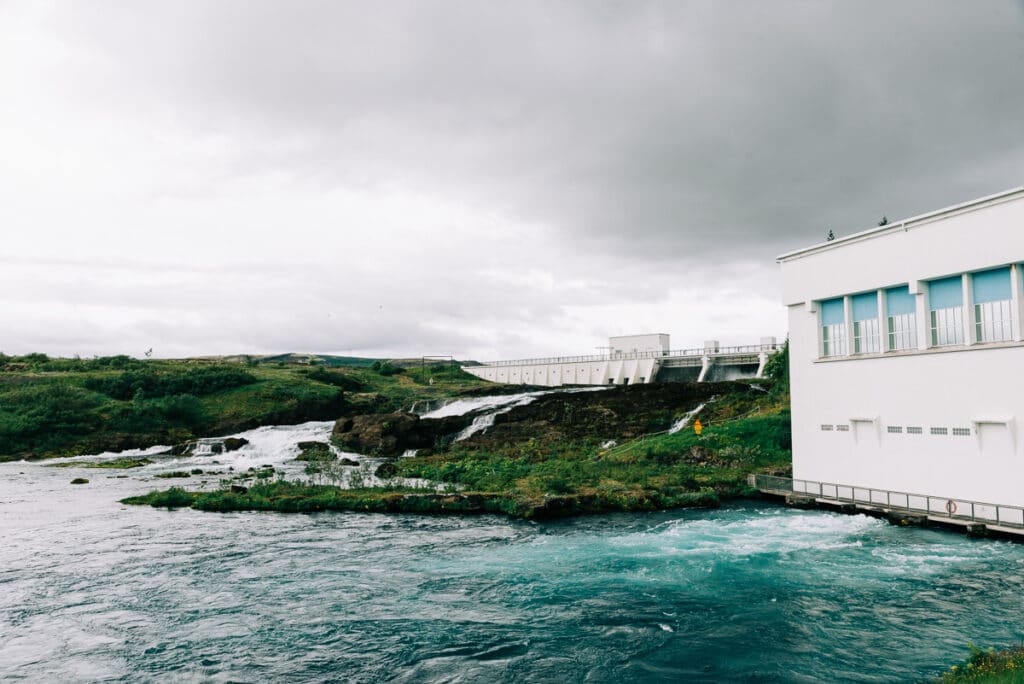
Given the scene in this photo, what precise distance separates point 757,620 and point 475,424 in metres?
41.2

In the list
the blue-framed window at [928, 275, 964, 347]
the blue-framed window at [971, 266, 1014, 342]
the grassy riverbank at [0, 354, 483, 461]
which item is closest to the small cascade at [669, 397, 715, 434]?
the blue-framed window at [928, 275, 964, 347]

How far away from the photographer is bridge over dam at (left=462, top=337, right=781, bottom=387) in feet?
241

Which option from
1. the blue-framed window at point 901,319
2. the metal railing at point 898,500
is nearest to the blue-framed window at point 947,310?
the blue-framed window at point 901,319

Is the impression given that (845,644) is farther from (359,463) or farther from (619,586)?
(359,463)

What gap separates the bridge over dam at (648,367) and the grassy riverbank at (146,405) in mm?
16350

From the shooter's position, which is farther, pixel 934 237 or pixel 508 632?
pixel 934 237

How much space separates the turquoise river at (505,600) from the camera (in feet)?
45.4

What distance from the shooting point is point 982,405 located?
23406 mm

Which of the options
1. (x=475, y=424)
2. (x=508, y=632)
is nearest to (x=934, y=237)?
(x=508, y=632)

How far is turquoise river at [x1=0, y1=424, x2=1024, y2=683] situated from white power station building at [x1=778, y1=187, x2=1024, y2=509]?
2677 millimetres

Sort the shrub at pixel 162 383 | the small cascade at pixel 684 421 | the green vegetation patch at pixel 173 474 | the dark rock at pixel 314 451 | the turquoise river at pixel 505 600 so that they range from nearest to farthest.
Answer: the turquoise river at pixel 505 600
the green vegetation patch at pixel 173 474
the small cascade at pixel 684 421
the dark rock at pixel 314 451
the shrub at pixel 162 383

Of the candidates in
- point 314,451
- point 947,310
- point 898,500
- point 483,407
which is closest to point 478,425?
point 483,407

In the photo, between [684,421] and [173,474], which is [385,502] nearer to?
[173,474]

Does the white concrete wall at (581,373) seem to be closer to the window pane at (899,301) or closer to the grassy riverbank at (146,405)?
the grassy riverbank at (146,405)
